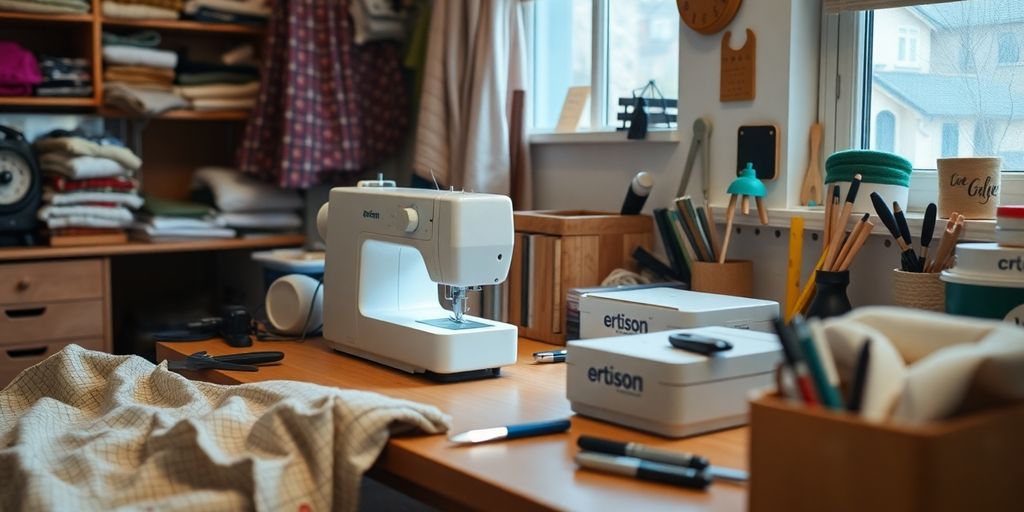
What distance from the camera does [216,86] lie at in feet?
11.2

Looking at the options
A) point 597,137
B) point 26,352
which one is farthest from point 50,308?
point 597,137

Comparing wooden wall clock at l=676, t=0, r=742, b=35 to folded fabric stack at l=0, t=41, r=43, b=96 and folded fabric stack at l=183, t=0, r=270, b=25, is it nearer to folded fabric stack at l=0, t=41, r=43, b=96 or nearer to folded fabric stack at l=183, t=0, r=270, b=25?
folded fabric stack at l=183, t=0, r=270, b=25

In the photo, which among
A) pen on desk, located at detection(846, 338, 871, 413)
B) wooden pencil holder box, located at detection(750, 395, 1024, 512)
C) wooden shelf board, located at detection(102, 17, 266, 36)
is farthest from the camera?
wooden shelf board, located at detection(102, 17, 266, 36)

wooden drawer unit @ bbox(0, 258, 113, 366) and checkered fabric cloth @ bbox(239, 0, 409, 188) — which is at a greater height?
checkered fabric cloth @ bbox(239, 0, 409, 188)

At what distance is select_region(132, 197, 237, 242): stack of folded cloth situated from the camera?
3.26 meters

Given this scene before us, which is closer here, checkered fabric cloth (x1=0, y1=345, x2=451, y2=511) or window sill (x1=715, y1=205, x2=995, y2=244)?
checkered fabric cloth (x1=0, y1=345, x2=451, y2=511)

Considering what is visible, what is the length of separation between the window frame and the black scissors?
1.18m

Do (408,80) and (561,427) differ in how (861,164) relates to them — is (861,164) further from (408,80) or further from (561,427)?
(408,80)

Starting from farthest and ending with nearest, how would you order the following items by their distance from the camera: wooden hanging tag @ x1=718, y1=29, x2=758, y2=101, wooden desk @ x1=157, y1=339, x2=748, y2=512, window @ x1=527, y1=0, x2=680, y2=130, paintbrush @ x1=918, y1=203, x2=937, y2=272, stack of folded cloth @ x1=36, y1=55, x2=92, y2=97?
stack of folded cloth @ x1=36, y1=55, x2=92, y2=97 < window @ x1=527, y1=0, x2=680, y2=130 < wooden hanging tag @ x1=718, y1=29, x2=758, y2=101 < paintbrush @ x1=918, y1=203, x2=937, y2=272 < wooden desk @ x1=157, y1=339, x2=748, y2=512

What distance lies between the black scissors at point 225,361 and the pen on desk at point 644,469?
2.63 ft

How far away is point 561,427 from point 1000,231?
27.9 inches

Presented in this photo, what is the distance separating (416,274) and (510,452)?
709 mm

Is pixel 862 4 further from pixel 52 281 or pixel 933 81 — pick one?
pixel 52 281

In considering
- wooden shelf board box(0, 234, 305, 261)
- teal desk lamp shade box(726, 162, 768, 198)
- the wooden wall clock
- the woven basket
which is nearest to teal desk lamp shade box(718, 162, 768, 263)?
teal desk lamp shade box(726, 162, 768, 198)
